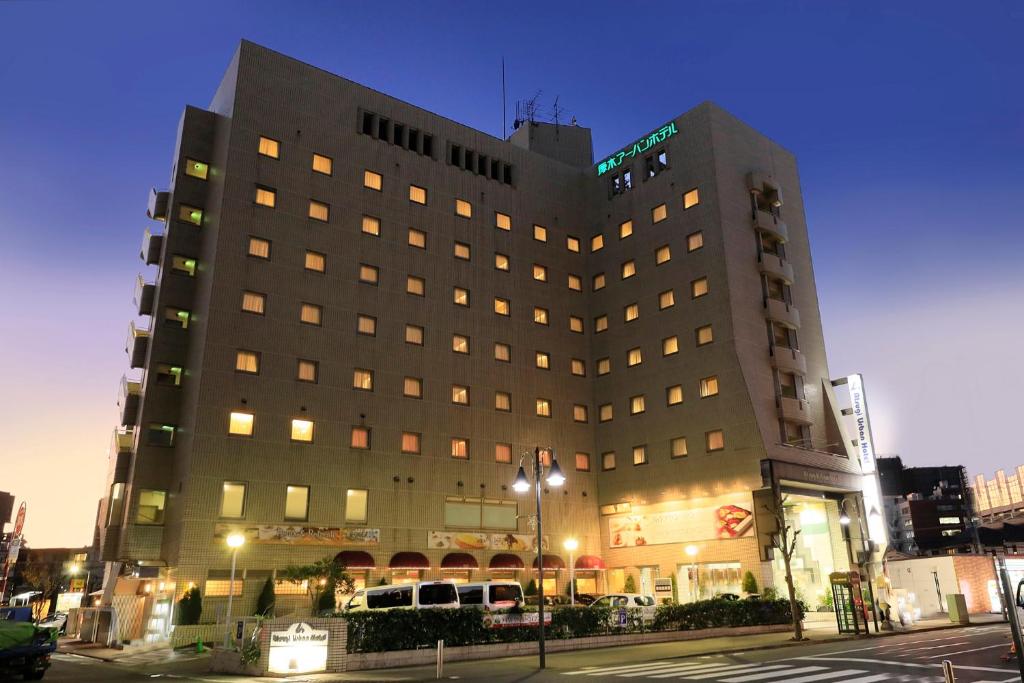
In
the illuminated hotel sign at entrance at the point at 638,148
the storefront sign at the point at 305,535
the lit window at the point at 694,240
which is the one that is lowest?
the storefront sign at the point at 305,535

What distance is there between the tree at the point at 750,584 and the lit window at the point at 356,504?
2272 centimetres

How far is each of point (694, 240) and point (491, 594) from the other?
30557 mm

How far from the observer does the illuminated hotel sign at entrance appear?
57188mm

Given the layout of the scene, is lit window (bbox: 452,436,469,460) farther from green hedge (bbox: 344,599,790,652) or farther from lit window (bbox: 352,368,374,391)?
green hedge (bbox: 344,599,790,652)

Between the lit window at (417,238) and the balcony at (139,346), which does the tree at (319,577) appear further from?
the lit window at (417,238)

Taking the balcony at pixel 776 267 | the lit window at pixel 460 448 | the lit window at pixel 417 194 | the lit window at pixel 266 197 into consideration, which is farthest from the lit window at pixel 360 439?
the balcony at pixel 776 267

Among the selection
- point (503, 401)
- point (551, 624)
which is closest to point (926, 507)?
point (503, 401)

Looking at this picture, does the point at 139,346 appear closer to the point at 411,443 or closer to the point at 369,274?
the point at 369,274

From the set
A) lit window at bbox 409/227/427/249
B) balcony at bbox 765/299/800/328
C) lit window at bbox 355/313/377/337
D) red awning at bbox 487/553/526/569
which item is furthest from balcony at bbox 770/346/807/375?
lit window at bbox 355/313/377/337

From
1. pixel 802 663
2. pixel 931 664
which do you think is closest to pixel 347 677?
pixel 802 663

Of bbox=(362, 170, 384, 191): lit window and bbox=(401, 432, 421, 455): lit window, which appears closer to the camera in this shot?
bbox=(401, 432, 421, 455): lit window

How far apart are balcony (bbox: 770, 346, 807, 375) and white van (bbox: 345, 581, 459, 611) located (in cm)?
2946

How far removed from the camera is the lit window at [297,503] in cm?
4265

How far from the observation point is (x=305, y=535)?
4225 cm
